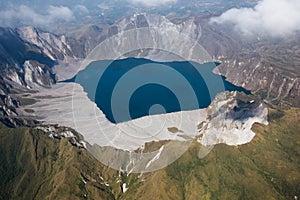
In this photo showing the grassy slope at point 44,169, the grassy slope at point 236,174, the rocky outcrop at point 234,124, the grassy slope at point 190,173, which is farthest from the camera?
the rocky outcrop at point 234,124

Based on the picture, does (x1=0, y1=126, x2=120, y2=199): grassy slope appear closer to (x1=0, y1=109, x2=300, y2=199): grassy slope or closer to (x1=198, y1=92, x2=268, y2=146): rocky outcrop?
(x1=0, y1=109, x2=300, y2=199): grassy slope

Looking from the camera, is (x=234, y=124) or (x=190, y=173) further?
(x=234, y=124)

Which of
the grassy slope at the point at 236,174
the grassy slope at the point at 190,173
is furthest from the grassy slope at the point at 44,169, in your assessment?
the grassy slope at the point at 236,174

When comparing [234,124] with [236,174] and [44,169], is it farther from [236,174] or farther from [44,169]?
[44,169]

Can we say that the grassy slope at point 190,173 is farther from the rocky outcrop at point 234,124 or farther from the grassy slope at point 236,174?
the rocky outcrop at point 234,124

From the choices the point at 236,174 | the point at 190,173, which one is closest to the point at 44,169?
the point at 190,173

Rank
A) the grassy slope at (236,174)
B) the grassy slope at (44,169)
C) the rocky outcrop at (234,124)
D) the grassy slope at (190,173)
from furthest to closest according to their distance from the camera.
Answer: the rocky outcrop at (234,124)
the grassy slope at (44,169)
the grassy slope at (190,173)
the grassy slope at (236,174)

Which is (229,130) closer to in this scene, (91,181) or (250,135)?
(250,135)

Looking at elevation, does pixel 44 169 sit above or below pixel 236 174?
below
